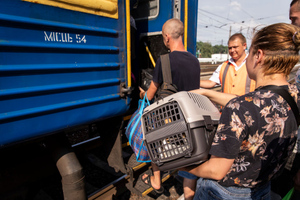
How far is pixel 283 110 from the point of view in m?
1.08

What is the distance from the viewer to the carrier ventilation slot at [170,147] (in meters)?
1.15

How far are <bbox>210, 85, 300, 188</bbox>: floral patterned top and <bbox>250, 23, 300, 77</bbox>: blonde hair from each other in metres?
0.13

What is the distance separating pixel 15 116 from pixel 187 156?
1.22 m

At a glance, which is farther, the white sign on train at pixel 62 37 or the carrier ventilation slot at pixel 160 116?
the white sign on train at pixel 62 37

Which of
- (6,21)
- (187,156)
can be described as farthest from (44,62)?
(187,156)

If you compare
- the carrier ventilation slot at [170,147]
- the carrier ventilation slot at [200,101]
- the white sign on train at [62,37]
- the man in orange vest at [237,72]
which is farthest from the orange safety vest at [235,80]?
the white sign on train at [62,37]

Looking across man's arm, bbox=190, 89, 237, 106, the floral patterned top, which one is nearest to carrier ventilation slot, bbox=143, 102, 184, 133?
the floral patterned top

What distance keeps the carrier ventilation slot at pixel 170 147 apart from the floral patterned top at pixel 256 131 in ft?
0.51

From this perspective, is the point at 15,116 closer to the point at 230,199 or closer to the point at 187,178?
the point at 230,199

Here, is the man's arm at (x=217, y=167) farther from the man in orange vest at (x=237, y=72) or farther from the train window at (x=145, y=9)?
the train window at (x=145, y=9)

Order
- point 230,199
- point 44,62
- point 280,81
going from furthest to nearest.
A: point 44,62, point 230,199, point 280,81

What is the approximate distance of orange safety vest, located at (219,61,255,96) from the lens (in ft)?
9.08

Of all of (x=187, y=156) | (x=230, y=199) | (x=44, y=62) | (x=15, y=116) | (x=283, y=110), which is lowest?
(x=230, y=199)

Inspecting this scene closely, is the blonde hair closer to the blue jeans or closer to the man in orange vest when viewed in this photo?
the blue jeans
